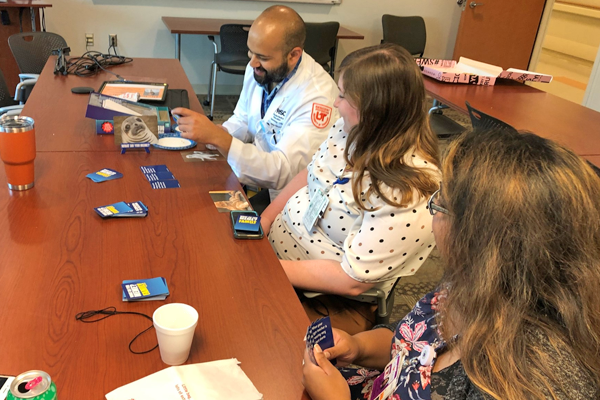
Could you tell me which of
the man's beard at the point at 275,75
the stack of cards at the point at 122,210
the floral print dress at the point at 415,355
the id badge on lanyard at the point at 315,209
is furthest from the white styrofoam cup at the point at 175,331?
the man's beard at the point at 275,75

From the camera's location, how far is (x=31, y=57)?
3.41 meters

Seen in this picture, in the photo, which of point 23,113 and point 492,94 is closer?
point 23,113

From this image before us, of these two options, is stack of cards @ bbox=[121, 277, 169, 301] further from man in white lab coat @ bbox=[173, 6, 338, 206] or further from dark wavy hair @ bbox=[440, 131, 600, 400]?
man in white lab coat @ bbox=[173, 6, 338, 206]

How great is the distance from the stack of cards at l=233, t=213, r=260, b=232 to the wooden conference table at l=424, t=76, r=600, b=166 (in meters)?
1.54

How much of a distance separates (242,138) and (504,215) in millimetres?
1917

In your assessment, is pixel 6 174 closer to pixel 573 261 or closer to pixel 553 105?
pixel 573 261

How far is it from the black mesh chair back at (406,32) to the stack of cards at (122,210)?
417 cm

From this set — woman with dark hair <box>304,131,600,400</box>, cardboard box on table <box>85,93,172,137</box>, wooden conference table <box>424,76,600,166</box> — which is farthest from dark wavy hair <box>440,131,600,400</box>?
wooden conference table <box>424,76,600,166</box>

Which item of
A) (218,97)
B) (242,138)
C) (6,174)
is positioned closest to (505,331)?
(6,174)

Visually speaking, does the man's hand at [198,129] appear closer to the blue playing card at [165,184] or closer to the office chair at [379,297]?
the blue playing card at [165,184]

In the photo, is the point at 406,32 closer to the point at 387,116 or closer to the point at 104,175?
the point at 387,116

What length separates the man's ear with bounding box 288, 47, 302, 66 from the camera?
7.00ft

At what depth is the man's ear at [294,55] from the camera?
213 cm

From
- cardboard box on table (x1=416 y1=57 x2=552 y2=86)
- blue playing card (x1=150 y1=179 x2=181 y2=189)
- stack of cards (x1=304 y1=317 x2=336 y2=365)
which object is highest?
cardboard box on table (x1=416 y1=57 x2=552 y2=86)
